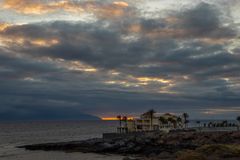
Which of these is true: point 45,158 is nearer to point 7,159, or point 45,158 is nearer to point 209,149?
point 7,159

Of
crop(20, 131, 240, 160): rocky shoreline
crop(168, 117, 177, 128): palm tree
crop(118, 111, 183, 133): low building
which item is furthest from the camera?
crop(168, 117, 177, 128): palm tree

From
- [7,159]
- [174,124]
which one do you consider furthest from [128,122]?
[7,159]

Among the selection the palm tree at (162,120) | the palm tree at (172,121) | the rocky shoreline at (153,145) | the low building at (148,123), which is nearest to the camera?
the rocky shoreline at (153,145)

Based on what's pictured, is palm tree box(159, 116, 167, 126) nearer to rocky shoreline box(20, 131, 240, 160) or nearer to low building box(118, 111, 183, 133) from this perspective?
low building box(118, 111, 183, 133)

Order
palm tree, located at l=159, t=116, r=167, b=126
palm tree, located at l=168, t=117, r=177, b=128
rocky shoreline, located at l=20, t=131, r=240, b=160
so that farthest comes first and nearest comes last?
palm tree, located at l=168, t=117, r=177, b=128 < palm tree, located at l=159, t=116, r=167, b=126 < rocky shoreline, located at l=20, t=131, r=240, b=160

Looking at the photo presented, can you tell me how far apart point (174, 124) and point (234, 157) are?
81931 mm

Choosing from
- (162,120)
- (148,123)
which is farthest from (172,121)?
(148,123)

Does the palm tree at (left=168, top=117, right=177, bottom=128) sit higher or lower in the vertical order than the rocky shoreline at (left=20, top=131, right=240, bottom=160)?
higher

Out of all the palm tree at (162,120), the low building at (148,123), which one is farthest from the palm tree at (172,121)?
the palm tree at (162,120)

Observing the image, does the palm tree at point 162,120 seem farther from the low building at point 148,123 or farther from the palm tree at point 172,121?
the palm tree at point 172,121

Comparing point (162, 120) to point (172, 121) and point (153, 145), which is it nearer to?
point (172, 121)

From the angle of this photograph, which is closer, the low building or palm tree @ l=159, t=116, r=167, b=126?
the low building

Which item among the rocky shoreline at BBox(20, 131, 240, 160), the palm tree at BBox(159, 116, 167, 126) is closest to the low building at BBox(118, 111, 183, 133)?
the palm tree at BBox(159, 116, 167, 126)

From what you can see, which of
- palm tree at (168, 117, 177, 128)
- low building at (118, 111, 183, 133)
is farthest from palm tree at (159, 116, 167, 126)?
palm tree at (168, 117, 177, 128)
